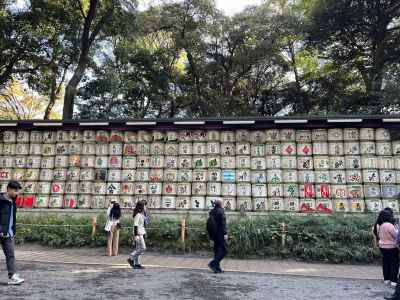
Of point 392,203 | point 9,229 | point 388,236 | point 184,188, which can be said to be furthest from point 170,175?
point 392,203

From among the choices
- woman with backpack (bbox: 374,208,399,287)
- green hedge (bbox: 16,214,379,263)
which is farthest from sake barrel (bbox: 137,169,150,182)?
woman with backpack (bbox: 374,208,399,287)

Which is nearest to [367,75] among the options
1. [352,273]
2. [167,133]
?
[167,133]

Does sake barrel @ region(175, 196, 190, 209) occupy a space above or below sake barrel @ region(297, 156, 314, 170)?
below

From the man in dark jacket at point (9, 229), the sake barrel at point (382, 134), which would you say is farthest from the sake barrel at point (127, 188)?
the sake barrel at point (382, 134)

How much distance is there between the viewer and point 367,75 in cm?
2133

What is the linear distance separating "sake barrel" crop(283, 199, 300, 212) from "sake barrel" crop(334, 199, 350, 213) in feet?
3.86

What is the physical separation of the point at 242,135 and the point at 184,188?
8.80 ft

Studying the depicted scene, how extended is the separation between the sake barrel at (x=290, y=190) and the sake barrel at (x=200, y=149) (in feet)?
9.56

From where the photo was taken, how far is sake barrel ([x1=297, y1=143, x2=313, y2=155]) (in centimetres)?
1121

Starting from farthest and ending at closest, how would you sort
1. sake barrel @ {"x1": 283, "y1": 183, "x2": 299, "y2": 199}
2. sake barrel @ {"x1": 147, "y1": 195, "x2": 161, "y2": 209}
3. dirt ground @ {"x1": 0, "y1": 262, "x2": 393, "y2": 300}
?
1. sake barrel @ {"x1": 147, "y1": 195, "x2": 161, "y2": 209}
2. sake barrel @ {"x1": 283, "y1": 183, "x2": 299, "y2": 199}
3. dirt ground @ {"x1": 0, "y1": 262, "x2": 393, "y2": 300}

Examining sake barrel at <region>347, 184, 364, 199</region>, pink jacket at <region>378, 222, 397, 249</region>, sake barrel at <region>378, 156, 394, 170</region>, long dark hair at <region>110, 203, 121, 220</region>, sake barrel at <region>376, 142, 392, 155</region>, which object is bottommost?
pink jacket at <region>378, 222, 397, 249</region>

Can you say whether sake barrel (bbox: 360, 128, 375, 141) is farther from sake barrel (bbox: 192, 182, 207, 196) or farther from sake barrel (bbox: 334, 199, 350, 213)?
sake barrel (bbox: 192, 182, 207, 196)

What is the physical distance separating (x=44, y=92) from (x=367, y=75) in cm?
2065

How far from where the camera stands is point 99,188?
38.5ft
